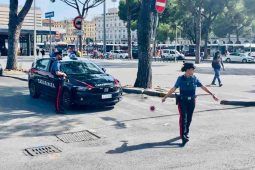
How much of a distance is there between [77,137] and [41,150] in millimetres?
1151

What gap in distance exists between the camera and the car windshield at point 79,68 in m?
11.9

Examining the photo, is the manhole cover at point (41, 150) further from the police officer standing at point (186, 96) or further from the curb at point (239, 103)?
the curb at point (239, 103)

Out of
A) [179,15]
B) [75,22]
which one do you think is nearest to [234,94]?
[75,22]

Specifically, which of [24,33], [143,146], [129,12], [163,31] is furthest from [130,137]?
[163,31]

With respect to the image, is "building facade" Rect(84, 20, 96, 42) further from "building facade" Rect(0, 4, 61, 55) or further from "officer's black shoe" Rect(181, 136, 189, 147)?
"officer's black shoe" Rect(181, 136, 189, 147)

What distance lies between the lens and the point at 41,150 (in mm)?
7105

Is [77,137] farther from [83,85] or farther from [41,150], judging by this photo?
[83,85]

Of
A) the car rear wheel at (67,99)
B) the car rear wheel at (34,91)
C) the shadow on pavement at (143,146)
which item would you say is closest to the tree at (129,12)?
the car rear wheel at (34,91)

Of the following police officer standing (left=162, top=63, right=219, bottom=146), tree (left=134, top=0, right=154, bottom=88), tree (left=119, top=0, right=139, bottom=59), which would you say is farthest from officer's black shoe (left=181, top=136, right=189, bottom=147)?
tree (left=119, top=0, right=139, bottom=59)

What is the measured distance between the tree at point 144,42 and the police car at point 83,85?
331 cm

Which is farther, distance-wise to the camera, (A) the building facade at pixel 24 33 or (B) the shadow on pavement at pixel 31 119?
(A) the building facade at pixel 24 33

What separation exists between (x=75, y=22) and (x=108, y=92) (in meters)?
9.28

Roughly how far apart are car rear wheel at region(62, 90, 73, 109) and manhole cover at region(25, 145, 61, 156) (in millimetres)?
3744

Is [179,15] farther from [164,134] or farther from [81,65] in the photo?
[164,134]
